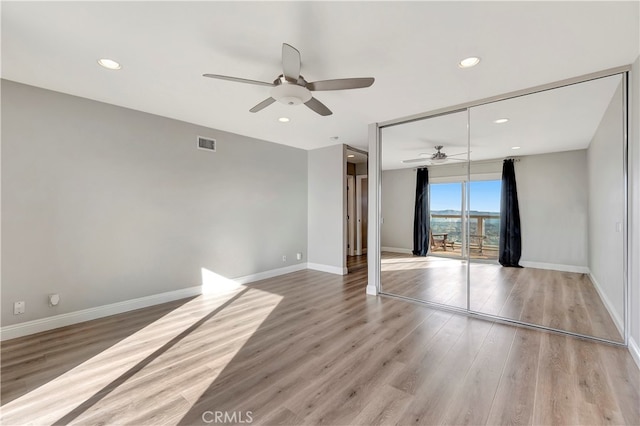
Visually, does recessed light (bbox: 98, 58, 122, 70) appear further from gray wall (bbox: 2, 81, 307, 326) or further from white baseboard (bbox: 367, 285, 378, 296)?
white baseboard (bbox: 367, 285, 378, 296)

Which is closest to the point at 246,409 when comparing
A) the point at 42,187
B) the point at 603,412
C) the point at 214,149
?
the point at 603,412

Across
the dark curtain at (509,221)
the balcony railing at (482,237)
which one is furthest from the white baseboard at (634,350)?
the balcony railing at (482,237)

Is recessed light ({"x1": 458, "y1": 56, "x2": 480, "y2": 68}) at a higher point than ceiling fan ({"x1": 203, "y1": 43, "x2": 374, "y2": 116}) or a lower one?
higher

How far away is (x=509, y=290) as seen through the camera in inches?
145

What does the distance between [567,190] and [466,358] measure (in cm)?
242

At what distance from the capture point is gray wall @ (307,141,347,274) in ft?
17.9

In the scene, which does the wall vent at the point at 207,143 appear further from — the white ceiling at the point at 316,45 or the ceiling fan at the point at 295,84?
the ceiling fan at the point at 295,84

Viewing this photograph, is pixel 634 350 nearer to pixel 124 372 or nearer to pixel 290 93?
pixel 290 93

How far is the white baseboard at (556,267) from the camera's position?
3.18 meters

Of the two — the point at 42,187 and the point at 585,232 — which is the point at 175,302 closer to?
the point at 42,187

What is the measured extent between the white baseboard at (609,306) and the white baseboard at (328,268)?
11.8 feet

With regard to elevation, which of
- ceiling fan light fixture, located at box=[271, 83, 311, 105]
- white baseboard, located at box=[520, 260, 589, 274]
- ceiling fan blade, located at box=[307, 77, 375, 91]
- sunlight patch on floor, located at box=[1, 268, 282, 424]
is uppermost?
ceiling fan blade, located at box=[307, 77, 375, 91]

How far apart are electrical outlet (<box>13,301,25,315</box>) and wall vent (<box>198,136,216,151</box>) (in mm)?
2780

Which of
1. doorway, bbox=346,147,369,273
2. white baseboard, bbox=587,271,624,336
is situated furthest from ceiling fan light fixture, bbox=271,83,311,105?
doorway, bbox=346,147,369,273
